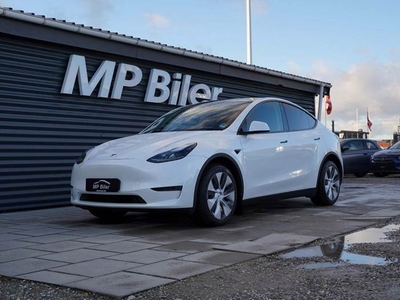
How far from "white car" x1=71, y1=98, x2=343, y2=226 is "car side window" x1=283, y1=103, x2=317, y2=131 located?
0.06ft

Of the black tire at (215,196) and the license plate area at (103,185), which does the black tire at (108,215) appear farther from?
the black tire at (215,196)

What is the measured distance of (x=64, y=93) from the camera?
357 inches

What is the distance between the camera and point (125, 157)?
6230 mm

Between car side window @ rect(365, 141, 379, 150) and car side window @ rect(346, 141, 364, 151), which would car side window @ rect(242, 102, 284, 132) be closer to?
car side window @ rect(346, 141, 364, 151)

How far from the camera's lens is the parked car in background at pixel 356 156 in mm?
17516

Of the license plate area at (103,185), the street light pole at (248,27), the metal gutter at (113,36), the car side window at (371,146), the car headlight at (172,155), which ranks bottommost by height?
the license plate area at (103,185)

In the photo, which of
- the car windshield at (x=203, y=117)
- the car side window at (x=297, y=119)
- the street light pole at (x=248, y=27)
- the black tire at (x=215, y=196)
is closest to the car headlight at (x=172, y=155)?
the black tire at (x=215, y=196)

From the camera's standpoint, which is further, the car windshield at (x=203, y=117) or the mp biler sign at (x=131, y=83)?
the mp biler sign at (x=131, y=83)

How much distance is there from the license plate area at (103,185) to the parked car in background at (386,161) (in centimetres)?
1286

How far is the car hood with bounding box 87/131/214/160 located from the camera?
623 centimetres

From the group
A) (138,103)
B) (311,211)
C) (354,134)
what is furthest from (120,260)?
(354,134)

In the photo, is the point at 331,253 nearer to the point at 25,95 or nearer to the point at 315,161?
the point at 315,161

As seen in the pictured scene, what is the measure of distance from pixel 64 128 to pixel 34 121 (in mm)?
615

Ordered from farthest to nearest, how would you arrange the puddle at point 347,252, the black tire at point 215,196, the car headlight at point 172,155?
the black tire at point 215,196 < the car headlight at point 172,155 < the puddle at point 347,252
